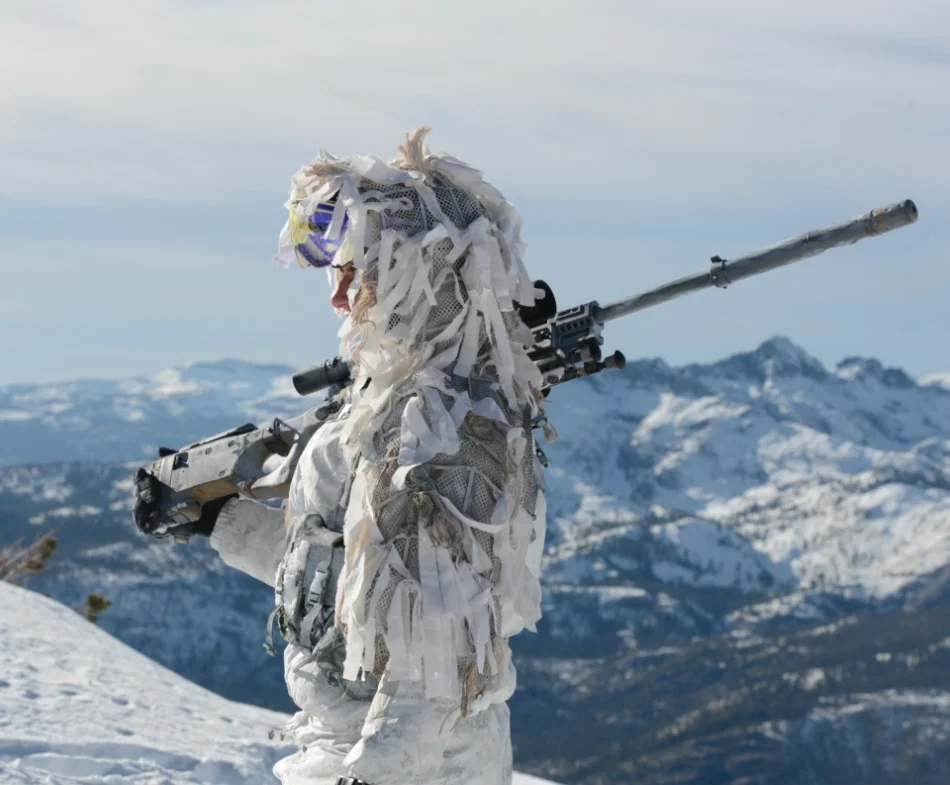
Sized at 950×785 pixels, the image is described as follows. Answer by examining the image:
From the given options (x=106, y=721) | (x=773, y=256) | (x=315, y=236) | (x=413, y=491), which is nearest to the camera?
(x=413, y=491)

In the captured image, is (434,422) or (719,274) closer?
(434,422)

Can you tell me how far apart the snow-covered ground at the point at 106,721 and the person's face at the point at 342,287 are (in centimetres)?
529

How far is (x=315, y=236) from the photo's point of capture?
5316mm

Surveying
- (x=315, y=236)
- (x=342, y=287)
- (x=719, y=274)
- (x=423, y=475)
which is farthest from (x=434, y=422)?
(x=719, y=274)

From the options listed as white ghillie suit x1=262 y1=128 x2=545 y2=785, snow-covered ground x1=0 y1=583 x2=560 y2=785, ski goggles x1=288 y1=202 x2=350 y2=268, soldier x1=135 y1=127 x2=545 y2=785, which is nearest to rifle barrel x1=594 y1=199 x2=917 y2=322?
soldier x1=135 y1=127 x2=545 y2=785

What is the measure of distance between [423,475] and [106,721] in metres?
7.52

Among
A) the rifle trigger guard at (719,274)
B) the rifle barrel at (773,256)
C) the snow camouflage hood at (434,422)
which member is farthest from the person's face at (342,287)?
the rifle trigger guard at (719,274)

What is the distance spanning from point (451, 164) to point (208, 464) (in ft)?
6.41

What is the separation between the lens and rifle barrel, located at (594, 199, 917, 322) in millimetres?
5223

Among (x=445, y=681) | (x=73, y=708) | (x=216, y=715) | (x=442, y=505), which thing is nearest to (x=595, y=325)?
(x=442, y=505)

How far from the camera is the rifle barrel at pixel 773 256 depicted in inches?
206

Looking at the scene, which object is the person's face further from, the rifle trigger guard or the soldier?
the rifle trigger guard

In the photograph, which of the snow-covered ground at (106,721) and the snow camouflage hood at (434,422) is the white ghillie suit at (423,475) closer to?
the snow camouflage hood at (434,422)

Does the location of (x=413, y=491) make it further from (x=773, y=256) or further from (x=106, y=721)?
(x=106, y=721)
